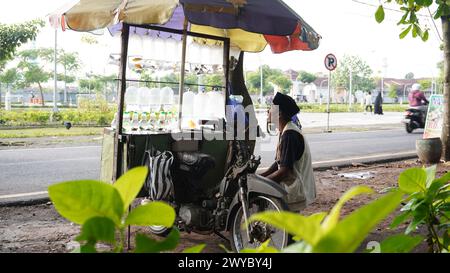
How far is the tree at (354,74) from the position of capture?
214 ft

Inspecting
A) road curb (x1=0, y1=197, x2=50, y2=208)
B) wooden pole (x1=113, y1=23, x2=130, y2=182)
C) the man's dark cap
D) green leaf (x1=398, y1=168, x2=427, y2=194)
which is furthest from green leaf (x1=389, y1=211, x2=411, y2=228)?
road curb (x1=0, y1=197, x2=50, y2=208)

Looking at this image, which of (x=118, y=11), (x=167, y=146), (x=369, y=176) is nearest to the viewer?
(x=118, y=11)

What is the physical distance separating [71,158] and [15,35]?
5.82 meters

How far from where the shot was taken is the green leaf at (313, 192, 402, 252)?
592 mm

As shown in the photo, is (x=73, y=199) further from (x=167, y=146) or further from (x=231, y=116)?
(x=231, y=116)

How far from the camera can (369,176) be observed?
846cm

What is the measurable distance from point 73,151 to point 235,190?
818 centimetres

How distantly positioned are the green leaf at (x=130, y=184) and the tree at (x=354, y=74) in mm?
65333

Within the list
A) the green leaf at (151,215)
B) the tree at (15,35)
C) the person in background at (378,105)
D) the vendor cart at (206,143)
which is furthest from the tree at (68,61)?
the green leaf at (151,215)

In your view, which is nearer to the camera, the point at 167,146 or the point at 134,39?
the point at 167,146

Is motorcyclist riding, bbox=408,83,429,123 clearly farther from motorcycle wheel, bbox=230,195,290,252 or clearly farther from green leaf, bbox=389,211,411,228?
green leaf, bbox=389,211,411,228

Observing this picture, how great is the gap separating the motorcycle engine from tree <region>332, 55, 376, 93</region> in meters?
62.0

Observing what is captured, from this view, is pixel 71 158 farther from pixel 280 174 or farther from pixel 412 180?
pixel 412 180
